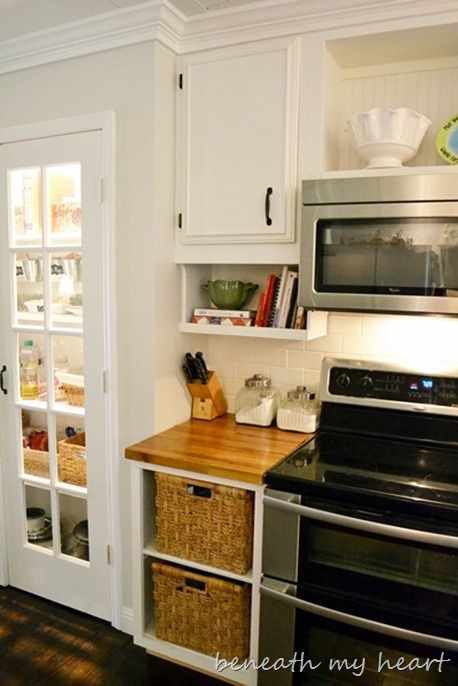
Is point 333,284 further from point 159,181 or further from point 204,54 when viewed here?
point 204,54

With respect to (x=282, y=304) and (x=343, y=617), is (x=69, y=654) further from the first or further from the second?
(x=282, y=304)

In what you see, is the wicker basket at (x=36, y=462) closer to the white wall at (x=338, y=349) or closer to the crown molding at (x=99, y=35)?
the white wall at (x=338, y=349)

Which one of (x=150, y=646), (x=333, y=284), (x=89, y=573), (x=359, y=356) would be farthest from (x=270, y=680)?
(x=333, y=284)

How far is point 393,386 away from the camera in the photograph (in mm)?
1953

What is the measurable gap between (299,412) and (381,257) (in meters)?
0.68

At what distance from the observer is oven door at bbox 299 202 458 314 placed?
1.62 m

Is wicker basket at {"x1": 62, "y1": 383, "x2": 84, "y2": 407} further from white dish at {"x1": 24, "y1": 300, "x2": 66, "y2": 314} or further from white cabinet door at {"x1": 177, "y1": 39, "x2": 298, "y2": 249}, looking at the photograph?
white cabinet door at {"x1": 177, "y1": 39, "x2": 298, "y2": 249}

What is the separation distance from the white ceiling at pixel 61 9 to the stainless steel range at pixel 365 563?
1.54 metres

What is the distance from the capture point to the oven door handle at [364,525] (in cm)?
140

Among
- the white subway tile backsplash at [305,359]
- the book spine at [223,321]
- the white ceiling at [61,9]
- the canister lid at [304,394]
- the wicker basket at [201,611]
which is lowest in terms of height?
→ the wicker basket at [201,611]

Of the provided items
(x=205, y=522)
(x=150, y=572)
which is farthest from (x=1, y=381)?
(x=205, y=522)

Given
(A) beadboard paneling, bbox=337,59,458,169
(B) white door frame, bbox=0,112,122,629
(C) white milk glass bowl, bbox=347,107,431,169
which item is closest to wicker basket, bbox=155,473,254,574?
(B) white door frame, bbox=0,112,122,629

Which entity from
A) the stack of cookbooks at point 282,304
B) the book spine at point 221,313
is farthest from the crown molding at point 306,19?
the book spine at point 221,313

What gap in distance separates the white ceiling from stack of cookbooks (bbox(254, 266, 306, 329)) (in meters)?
0.95
